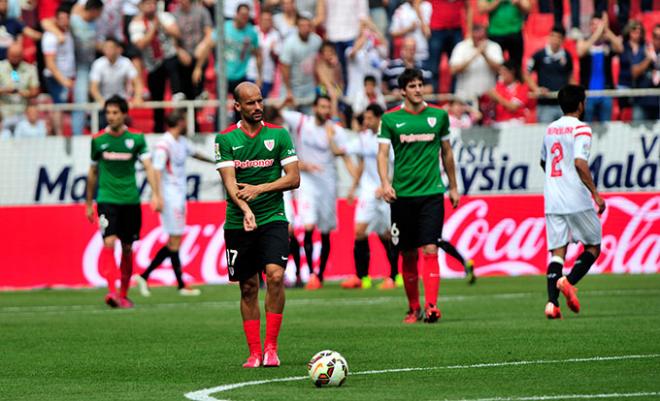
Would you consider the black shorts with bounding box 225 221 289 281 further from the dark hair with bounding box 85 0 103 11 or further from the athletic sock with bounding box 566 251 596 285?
the dark hair with bounding box 85 0 103 11

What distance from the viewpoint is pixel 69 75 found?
2455 centimetres

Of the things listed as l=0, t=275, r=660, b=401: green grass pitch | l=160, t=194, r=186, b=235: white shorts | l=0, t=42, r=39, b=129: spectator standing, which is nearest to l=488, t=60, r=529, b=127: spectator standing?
l=0, t=275, r=660, b=401: green grass pitch

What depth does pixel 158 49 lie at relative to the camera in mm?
24438

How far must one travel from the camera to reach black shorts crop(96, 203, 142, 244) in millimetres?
17656

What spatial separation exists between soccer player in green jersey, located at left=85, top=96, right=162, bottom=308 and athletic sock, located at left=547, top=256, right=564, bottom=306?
5.81 metres

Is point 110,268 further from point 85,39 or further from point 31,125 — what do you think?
point 85,39


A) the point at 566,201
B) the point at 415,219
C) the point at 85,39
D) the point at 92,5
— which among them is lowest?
the point at 415,219

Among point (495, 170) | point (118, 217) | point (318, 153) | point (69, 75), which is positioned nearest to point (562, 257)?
point (118, 217)

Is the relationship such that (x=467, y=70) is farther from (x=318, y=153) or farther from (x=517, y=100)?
(x=318, y=153)

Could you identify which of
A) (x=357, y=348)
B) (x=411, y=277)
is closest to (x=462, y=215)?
(x=411, y=277)

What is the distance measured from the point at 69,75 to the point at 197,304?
7628mm

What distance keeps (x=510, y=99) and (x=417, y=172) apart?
1019cm

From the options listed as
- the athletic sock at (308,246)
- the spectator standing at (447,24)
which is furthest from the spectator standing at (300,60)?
the athletic sock at (308,246)

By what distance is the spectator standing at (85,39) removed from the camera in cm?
2430
